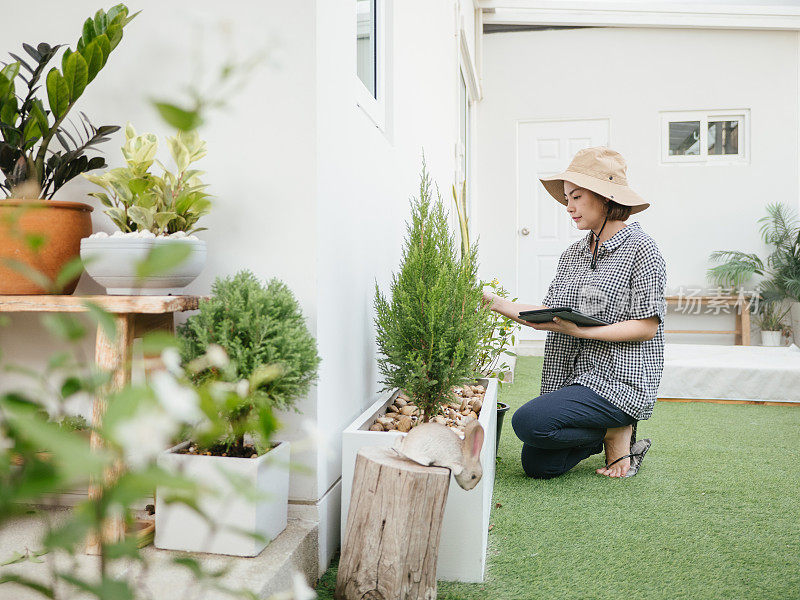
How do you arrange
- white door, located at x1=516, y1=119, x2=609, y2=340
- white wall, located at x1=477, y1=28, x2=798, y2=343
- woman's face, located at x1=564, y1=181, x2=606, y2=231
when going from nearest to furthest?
woman's face, located at x1=564, y1=181, x2=606, y2=231, white wall, located at x1=477, y1=28, x2=798, y2=343, white door, located at x1=516, y1=119, x2=609, y2=340

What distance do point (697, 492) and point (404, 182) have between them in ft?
5.48

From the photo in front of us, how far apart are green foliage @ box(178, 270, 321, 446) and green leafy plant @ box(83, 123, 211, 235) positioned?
20cm

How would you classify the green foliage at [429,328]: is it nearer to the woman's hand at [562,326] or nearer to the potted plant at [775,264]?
the woman's hand at [562,326]

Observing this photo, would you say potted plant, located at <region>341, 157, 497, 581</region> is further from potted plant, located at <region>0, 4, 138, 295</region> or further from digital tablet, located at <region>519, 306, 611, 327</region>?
potted plant, located at <region>0, 4, 138, 295</region>

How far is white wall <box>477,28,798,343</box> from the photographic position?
6180 millimetres

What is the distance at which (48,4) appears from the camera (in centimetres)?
165

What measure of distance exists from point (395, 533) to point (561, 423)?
1.10 metres

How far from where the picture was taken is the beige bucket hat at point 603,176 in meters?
2.35

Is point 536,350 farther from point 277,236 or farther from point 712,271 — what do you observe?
point 277,236

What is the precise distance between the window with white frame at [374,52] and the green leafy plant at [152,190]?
2.88ft

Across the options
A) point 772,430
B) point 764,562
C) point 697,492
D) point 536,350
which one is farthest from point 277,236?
point 536,350

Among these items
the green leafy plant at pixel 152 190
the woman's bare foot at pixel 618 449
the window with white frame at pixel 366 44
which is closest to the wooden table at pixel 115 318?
the green leafy plant at pixel 152 190

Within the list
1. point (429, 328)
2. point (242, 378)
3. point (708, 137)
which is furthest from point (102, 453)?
point (708, 137)

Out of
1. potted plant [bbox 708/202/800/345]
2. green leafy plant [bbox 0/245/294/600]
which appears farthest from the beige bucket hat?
potted plant [bbox 708/202/800/345]
